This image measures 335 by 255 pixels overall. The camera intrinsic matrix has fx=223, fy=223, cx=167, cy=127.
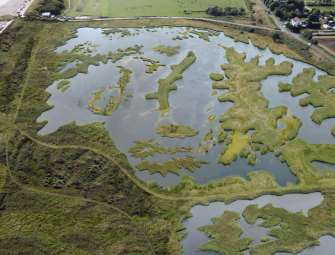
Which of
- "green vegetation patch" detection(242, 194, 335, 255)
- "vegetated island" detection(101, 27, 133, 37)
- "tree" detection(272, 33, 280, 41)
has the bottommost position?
"green vegetation patch" detection(242, 194, 335, 255)

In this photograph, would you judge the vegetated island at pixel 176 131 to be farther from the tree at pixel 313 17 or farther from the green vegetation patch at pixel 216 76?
the tree at pixel 313 17

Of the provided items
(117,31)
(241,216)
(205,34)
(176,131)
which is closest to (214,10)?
(205,34)

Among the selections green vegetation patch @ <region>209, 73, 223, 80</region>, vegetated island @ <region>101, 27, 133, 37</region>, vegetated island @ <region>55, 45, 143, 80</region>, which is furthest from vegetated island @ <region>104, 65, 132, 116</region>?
vegetated island @ <region>101, 27, 133, 37</region>

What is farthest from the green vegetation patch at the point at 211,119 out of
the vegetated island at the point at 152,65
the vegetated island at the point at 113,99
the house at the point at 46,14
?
the house at the point at 46,14

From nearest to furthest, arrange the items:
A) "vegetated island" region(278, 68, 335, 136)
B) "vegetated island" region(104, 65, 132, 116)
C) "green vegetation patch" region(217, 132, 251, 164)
Result: "green vegetation patch" region(217, 132, 251, 164) → "vegetated island" region(278, 68, 335, 136) → "vegetated island" region(104, 65, 132, 116)

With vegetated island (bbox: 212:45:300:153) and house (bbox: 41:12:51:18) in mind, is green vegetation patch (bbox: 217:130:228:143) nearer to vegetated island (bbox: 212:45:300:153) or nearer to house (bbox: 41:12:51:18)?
vegetated island (bbox: 212:45:300:153)

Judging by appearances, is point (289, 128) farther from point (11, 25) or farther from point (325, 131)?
point (11, 25)

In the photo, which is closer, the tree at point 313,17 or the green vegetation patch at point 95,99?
the green vegetation patch at point 95,99
